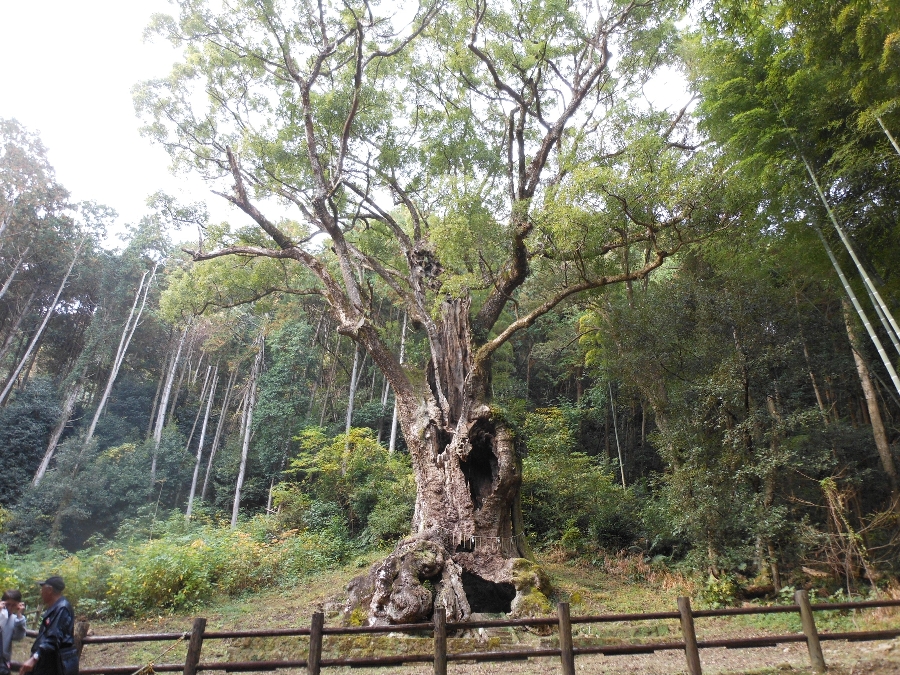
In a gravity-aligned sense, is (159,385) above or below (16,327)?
below

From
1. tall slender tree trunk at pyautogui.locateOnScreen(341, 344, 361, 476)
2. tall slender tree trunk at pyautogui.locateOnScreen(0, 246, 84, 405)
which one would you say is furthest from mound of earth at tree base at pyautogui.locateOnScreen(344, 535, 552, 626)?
tall slender tree trunk at pyautogui.locateOnScreen(0, 246, 84, 405)

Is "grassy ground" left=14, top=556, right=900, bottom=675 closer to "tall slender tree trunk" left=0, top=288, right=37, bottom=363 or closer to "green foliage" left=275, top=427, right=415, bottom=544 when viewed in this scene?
"green foliage" left=275, top=427, right=415, bottom=544

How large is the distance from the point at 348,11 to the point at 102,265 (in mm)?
17302

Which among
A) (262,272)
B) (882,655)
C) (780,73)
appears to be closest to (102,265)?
(262,272)

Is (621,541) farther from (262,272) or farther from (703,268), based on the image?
(262,272)

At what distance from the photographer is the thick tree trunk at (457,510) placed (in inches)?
254

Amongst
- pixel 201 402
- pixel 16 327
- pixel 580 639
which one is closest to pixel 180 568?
pixel 580 639

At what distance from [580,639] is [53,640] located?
15.3 ft

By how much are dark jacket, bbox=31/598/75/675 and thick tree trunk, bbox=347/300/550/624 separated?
11.8ft

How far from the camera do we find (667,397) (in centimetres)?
910

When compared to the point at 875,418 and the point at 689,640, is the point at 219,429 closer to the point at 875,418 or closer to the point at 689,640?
the point at 689,640

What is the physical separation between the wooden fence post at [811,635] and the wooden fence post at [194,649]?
5.11 metres

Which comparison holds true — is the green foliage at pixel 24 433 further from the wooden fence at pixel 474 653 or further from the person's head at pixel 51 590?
the person's head at pixel 51 590

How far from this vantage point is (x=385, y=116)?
10.3 m
